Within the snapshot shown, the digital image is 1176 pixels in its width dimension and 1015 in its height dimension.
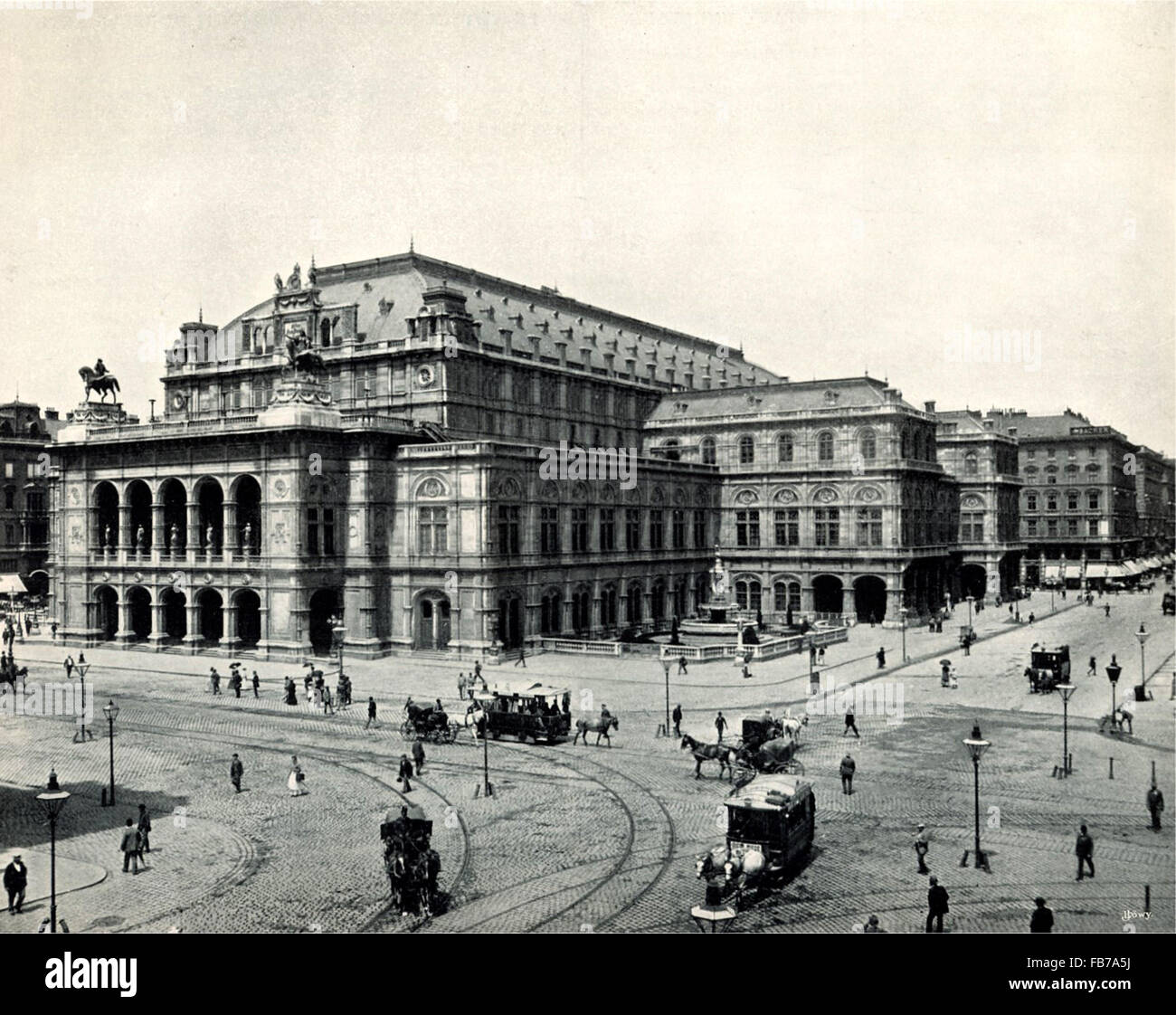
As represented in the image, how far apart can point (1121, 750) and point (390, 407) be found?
47.5 m

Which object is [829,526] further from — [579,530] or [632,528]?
[579,530]

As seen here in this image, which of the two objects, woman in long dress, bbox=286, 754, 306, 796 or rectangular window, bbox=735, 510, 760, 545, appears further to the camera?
rectangular window, bbox=735, 510, 760, 545

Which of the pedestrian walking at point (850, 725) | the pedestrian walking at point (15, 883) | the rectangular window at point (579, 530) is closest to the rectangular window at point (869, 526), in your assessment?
the rectangular window at point (579, 530)

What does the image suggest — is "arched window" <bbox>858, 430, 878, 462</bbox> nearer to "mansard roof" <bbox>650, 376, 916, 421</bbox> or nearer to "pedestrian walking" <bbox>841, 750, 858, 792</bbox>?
"mansard roof" <bbox>650, 376, 916, 421</bbox>

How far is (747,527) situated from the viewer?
275ft

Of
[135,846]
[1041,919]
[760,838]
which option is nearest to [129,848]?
[135,846]

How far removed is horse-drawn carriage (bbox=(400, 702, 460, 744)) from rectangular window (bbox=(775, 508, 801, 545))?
48551 mm

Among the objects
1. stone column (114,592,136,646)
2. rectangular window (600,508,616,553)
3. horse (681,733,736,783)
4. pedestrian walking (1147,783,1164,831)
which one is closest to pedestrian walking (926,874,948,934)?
pedestrian walking (1147,783,1164,831)

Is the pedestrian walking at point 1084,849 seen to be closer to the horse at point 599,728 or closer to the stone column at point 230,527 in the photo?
the horse at point 599,728

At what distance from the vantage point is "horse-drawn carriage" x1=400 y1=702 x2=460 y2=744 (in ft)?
124

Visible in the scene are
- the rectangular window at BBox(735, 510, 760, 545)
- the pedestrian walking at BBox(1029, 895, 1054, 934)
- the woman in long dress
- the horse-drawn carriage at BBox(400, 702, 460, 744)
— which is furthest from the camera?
the rectangular window at BBox(735, 510, 760, 545)

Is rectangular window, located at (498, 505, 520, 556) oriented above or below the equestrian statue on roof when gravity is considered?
below

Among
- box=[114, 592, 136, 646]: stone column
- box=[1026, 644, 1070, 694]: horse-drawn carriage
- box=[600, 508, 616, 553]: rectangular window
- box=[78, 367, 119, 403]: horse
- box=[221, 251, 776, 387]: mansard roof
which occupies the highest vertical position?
box=[221, 251, 776, 387]: mansard roof

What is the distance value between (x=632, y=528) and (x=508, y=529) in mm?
14607
